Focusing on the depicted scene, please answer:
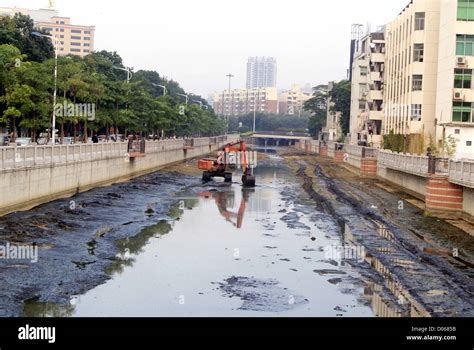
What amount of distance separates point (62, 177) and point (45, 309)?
933 inches

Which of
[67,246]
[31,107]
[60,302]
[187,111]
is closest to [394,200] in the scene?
[31,107]

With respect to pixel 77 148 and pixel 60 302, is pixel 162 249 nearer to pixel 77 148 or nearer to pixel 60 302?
pixel 60 302

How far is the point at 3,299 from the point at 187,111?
10133 centimetres

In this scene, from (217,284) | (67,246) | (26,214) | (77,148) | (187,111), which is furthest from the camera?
→ (187,111)

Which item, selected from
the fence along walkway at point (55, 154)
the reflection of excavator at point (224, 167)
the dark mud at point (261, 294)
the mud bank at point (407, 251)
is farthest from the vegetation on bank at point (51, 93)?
the dark mud at point (261, 294)

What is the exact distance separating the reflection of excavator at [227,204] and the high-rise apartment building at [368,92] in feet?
116

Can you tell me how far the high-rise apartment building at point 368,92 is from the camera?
90750 millimetres

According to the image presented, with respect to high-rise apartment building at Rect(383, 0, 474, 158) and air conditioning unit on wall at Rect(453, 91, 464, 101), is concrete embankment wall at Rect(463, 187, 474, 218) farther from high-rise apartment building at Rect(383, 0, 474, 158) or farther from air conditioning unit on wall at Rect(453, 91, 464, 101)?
air conditioning unit on wall at Rect(453, 91, 464, 101)

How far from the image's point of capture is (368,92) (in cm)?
9562

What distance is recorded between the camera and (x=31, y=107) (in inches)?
1783

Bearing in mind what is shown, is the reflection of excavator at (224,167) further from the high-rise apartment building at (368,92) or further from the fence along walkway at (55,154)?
the high-rise apartment building at (368,92)

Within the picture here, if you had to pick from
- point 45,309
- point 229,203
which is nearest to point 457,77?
point 229,203

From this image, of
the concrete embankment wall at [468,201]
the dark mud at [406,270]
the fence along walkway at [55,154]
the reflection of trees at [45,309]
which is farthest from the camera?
the concrete embankment wall at [468,201]

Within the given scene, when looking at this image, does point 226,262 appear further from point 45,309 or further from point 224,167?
point 224,167
